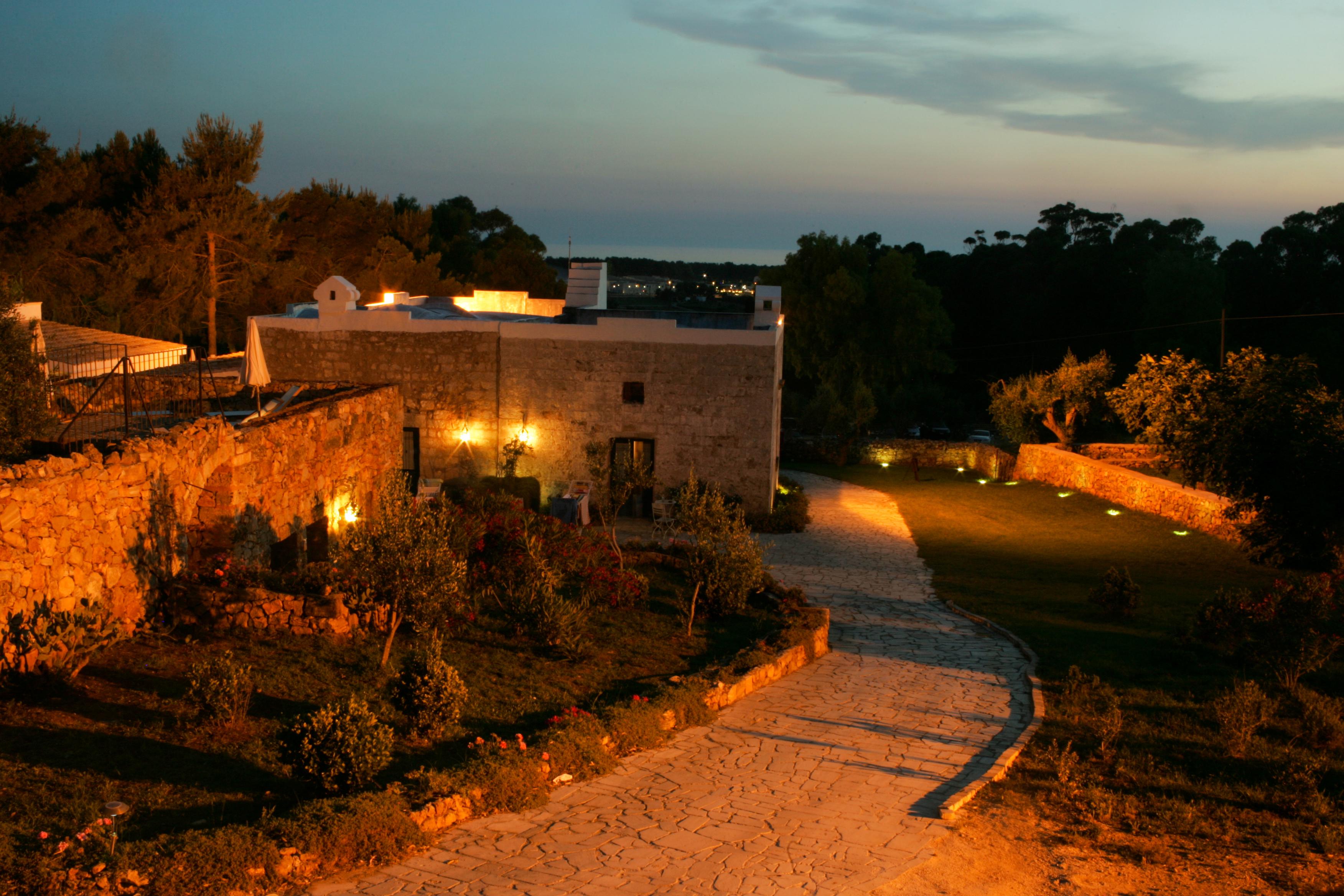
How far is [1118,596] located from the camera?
14422 mm

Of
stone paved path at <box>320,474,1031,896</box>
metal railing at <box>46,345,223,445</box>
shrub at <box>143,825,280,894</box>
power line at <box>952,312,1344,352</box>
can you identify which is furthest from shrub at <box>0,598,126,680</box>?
power line at <box>952,312,1344,352</box>

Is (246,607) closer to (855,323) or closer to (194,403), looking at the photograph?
(194,403)

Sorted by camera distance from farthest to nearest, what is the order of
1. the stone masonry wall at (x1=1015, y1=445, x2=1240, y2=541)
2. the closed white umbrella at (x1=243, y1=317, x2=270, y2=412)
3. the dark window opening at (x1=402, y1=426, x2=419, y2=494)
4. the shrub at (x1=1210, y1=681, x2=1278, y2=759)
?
the stone masonry wall at (x1=1015, y1=445, x2=1240, y2=541) → the dark window opening at (x1=402, y1=426, x2=419, y2=494) → the closed white umbrella at (x1=243, y1=317, x2=270, y2=412) → the shrub at (x1=1210, y1=681, x2=1278, y2=759)

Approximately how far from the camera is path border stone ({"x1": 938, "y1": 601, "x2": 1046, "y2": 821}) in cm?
756

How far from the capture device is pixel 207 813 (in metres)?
6.27

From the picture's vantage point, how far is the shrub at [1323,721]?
9.18 meters

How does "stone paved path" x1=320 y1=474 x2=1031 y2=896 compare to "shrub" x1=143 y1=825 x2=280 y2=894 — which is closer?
"shrub" x1=143 y1=825 x2=280 y2=894

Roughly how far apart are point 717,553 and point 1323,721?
22.6 ft

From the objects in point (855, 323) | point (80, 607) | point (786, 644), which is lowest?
point (786, 644)

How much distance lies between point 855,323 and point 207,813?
4911cm

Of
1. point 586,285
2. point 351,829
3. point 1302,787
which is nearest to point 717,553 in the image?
point 1302,787

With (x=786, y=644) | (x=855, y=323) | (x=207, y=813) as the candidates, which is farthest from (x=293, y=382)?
(x=855, y=323)

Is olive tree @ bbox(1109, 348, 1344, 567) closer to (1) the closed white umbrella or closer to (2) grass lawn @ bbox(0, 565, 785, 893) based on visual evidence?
(2) grass lawn @ bbox(0, 565, 785, 893)

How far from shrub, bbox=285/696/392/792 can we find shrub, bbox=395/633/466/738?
111cm
